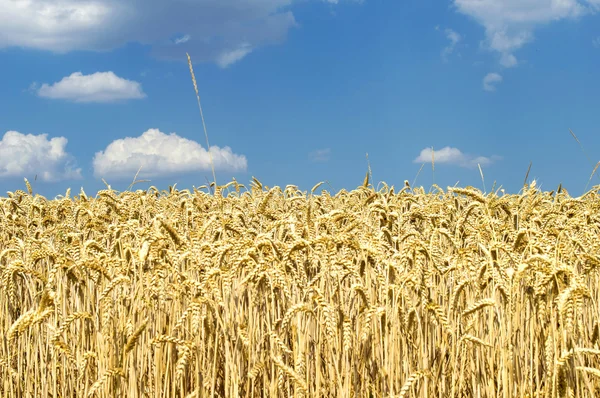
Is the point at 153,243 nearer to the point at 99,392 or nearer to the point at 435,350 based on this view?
the point at 99,392

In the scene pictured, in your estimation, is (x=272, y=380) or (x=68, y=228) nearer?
(x=272, y=380)

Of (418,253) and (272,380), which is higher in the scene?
(418,253)

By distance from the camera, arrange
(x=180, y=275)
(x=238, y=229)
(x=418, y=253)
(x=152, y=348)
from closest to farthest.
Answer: (x=180, y=275), (x=418, y=253), (x=152, y=348), (x=238, y=229)

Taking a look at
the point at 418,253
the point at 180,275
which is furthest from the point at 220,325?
the point at 418,253

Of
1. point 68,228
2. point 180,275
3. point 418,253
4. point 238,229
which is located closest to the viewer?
point 180,275

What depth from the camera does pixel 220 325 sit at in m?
2.85

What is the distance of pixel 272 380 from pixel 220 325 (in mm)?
332

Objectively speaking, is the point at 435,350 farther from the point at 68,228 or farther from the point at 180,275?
the point at 68,228

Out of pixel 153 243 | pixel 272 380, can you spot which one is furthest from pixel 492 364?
pixel 153 243

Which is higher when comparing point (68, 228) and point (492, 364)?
point (68, 228)

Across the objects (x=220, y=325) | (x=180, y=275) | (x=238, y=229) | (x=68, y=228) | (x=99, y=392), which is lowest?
(x=99, y=392)

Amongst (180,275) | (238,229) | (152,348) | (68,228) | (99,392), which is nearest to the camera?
(99,392)

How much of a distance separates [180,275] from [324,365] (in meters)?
0.84

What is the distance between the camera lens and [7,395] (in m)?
3.29
